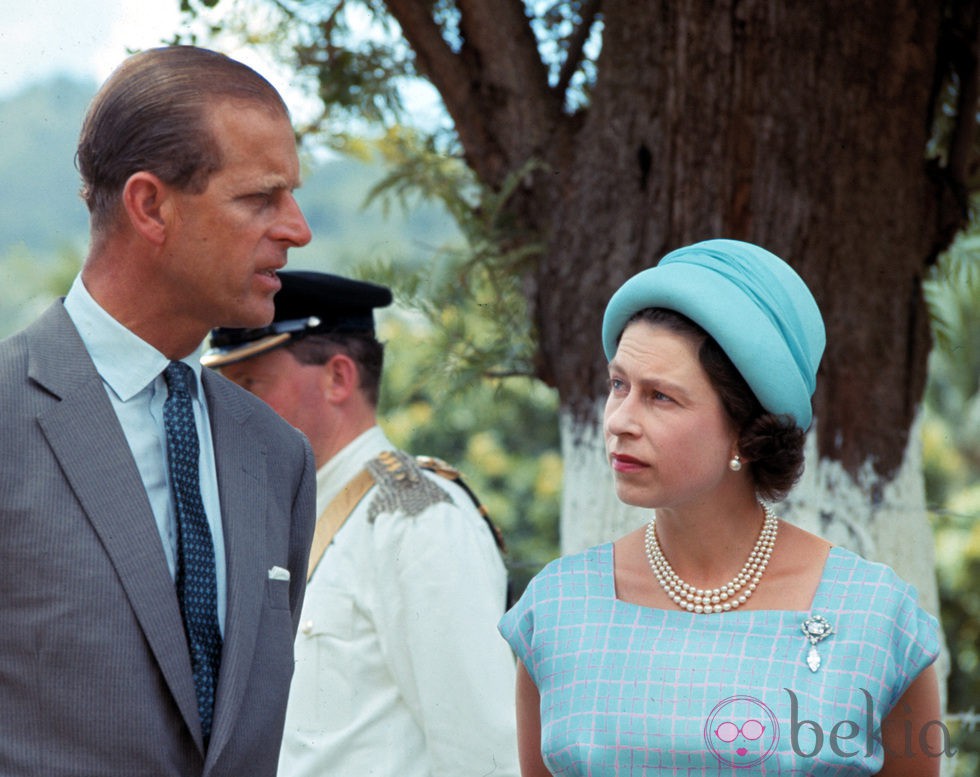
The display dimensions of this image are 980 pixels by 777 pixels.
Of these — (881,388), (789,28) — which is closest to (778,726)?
(881,388)

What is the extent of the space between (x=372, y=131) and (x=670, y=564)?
257 centimetres

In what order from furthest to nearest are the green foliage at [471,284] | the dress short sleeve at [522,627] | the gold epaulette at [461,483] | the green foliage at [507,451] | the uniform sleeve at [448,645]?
the green foliage at [507,451], the green foliage at [471,284], the gold epaulette at [461,483], the uniform sleeve at [448,645], the dress short sleeve at [522,627]

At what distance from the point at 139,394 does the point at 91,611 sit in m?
0.40

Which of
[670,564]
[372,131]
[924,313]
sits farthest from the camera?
[372,131]

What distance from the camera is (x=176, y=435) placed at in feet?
7.64

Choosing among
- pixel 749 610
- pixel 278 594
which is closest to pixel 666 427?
pixel 749 610

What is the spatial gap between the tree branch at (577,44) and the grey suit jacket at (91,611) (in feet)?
6.91

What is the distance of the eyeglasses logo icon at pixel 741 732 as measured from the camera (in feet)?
7.47

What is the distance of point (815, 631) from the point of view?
7.74 ft

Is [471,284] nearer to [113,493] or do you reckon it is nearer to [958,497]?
[113,493]

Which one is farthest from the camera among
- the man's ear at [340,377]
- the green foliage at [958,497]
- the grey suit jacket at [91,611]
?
the green foliage at [958,497]

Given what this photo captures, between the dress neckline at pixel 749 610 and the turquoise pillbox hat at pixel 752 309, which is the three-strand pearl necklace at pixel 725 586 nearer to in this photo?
the dress neckline at pixel 749 610

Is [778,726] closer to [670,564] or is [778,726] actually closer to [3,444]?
[670,564]

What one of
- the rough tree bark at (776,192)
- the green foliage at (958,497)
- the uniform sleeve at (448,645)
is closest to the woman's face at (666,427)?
the uniform sleeve at (448,645)
